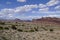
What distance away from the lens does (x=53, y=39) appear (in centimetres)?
3253

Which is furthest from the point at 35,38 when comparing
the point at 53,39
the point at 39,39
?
the point at 53,39

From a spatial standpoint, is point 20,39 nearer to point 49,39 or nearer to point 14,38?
point 14,38

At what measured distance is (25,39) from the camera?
30.3m

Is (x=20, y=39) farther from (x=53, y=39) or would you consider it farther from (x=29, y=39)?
(x=53, y=39)

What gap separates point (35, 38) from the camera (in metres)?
32.1

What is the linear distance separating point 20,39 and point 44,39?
507cm

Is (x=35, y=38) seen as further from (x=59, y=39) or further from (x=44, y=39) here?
(x=59, y=39)

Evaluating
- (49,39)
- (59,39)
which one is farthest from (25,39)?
(59,39)

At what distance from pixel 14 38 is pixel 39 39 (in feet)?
16.4

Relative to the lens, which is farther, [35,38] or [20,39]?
[35,38]

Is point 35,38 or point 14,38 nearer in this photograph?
point 14,38

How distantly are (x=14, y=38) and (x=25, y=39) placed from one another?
2172mm

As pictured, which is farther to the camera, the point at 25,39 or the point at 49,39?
the point at 49,39

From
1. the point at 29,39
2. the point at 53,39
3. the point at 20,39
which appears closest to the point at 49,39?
the point at 53,39
